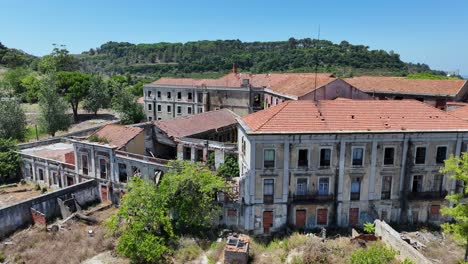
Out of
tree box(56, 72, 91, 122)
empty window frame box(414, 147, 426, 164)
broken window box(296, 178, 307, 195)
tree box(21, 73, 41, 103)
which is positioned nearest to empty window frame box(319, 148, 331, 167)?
broken window box(296, 178, 307, 195)

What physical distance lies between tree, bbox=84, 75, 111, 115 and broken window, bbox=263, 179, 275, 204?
55.5m

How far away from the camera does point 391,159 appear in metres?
29.4

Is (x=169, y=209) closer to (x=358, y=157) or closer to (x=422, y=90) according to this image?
(x=358, y=157)

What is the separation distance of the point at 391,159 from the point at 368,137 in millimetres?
2796

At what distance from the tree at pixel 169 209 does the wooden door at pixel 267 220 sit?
385cm

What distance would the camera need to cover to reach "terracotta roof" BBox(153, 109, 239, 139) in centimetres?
4012

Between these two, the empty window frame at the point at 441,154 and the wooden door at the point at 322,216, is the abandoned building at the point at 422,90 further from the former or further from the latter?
the wooden door at the point at 322,216

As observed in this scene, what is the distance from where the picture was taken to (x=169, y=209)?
30.1 meters

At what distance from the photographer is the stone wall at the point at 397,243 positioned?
72.7 feet

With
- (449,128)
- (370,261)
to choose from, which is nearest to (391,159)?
(449,128)

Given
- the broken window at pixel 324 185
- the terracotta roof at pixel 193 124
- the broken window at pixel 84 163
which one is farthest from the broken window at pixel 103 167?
the broken window at pixel 324 185

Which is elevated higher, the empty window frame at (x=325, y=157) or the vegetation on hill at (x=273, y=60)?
the vegetation on hill at (x=273, y=60)

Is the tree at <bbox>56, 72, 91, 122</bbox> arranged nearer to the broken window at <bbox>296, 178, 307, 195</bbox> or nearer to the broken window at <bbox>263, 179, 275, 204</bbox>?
the broken window at <bbox>263, 179, 275, 204</bbox>

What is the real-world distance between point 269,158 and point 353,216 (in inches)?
337
